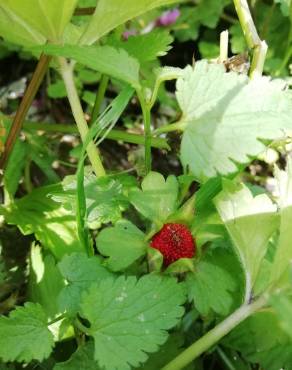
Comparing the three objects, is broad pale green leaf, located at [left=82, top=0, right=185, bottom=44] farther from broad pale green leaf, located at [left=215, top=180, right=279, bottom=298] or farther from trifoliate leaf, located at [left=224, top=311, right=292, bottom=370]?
trifoliate leaf, located at [left=224, top=311, right=292, bottom=370]

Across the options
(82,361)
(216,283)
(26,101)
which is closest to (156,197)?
(216,283)

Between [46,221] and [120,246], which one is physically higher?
[120,246]

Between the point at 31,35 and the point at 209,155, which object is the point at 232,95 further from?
the point at 31,35

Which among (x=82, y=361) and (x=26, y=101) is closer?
(x=82, y=361)

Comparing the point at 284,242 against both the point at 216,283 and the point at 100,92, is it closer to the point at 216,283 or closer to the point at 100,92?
the point at 216,283

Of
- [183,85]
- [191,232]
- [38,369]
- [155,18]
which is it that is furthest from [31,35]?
[155,18]
